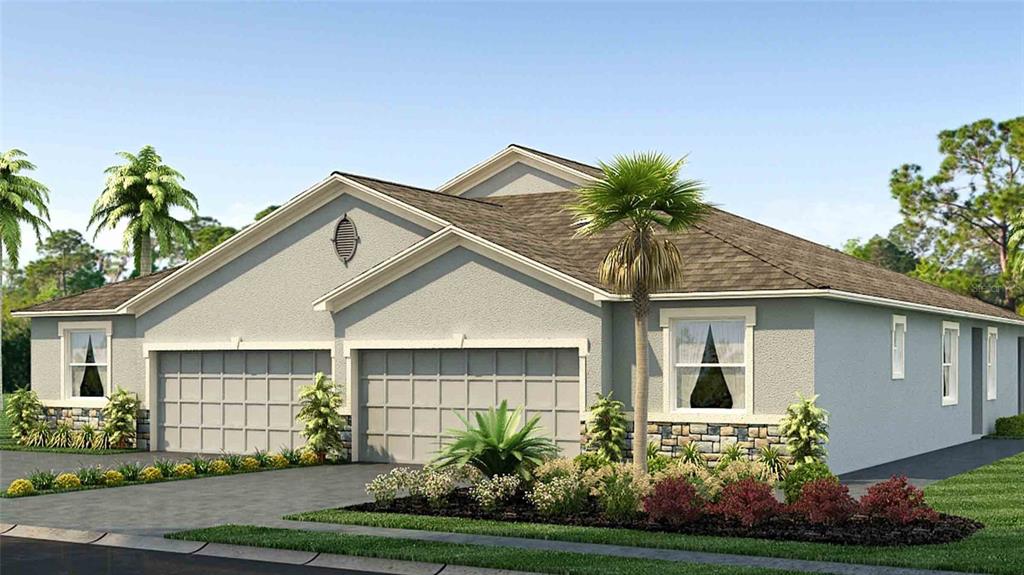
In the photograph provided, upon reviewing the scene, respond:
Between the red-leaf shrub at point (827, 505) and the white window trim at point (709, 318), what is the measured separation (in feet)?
21.3

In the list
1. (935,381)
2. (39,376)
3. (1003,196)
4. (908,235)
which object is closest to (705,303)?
(935,381)

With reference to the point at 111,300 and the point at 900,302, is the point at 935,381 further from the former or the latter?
the point at 111,300

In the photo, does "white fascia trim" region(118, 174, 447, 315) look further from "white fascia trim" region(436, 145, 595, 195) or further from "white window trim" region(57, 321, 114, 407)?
"white fascia trim" region(436, 145, 595, 195)

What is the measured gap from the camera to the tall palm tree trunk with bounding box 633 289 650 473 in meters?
17.1

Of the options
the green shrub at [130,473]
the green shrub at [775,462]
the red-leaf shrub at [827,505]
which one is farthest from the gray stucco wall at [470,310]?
the red-leaf shrub at [827,505]

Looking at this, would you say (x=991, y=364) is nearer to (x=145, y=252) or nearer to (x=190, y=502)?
(x=190, y=502)

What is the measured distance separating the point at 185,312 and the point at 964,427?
19.0 m

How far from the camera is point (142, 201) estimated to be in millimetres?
47000

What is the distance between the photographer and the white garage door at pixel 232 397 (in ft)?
84.3

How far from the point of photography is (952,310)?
2783 cm

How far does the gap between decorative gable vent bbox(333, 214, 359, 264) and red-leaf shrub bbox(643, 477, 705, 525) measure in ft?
39.2

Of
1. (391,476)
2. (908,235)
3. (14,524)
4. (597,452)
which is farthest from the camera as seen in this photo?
(908,235)

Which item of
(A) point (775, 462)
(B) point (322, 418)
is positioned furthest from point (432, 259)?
(A) point (775, 462)

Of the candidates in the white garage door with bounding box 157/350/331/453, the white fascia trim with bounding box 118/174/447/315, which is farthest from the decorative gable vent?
the white garage door with bounding box 157/350/331/453
